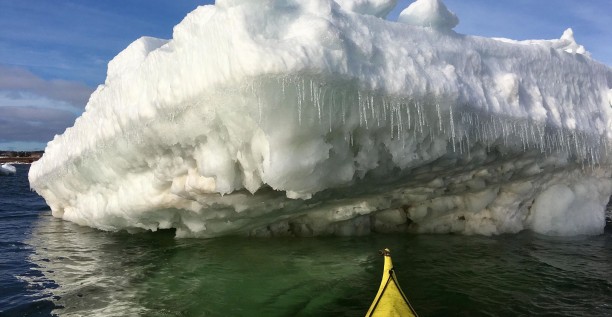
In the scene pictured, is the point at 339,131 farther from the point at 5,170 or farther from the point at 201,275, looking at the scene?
the point at 5,170

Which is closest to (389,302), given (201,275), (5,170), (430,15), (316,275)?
(316,275)

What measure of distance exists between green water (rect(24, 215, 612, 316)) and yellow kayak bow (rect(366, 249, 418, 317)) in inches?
36.7

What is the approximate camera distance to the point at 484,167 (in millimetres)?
9812

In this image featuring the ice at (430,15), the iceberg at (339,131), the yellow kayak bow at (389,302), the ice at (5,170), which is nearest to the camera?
the yellow kayak bow at (389,302)

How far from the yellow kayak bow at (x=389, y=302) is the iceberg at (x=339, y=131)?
210 centimetres

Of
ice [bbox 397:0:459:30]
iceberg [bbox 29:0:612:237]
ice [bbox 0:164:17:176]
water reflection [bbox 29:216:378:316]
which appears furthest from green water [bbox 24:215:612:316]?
ice [bbox 0:164:17:176]

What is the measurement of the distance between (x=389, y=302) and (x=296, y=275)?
2.79 meters

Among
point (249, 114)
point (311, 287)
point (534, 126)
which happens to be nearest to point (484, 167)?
point (534, 126)

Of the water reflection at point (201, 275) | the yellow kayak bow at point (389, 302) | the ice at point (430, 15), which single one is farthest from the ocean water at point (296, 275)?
the ice at point (430, 15)

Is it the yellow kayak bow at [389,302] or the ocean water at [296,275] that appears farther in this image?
the ocean water at [296,275]

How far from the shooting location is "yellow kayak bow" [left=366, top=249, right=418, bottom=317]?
5.05m

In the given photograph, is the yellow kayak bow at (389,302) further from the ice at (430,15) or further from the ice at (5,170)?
the ice at (5,170)

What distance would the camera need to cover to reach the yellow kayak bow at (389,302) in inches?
199

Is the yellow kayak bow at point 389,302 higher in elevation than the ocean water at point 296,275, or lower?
higher
